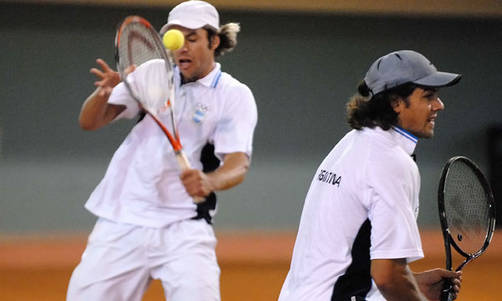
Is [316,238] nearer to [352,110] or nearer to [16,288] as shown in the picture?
[352,110]

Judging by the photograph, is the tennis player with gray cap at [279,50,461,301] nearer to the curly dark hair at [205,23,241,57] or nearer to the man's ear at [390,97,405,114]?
the man's ear at [390,97,405,114]

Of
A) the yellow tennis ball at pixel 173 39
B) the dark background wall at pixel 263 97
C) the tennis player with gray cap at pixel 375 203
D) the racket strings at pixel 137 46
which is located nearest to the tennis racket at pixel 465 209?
the tennis player with gray cap at pixel 375 203

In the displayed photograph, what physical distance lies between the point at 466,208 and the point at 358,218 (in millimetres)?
768

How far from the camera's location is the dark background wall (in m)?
11.1

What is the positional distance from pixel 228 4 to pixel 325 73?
210 centimetres

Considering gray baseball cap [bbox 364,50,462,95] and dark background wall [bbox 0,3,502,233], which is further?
dark background wall [bbox 0,3,502,233]

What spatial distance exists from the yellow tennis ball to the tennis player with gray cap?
72 cm

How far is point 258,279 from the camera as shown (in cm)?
729

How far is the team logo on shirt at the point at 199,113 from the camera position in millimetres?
3347

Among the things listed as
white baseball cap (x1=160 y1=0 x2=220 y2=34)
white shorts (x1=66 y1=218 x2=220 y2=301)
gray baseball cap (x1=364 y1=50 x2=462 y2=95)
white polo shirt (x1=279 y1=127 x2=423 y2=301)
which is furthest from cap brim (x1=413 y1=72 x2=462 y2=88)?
white shorts (x1=66 y1=218 x2=220 y2=301)

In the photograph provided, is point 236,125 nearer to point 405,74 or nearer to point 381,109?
point 381,109

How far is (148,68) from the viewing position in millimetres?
3395

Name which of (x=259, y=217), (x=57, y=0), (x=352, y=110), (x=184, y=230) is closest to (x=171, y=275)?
(x=184, y=230)

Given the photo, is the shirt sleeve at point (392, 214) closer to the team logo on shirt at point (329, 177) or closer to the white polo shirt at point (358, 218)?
the white polo shirt at point (358, 218)
